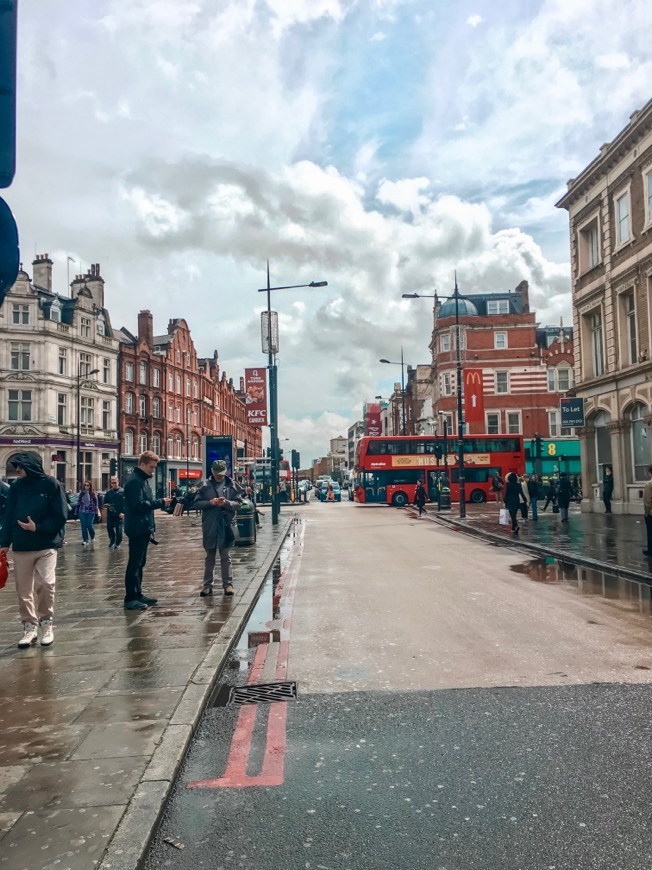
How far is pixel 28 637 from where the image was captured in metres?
6.77

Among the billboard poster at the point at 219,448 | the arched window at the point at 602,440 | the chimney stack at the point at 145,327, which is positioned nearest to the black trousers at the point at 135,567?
the billboard poster at the point at 219,448

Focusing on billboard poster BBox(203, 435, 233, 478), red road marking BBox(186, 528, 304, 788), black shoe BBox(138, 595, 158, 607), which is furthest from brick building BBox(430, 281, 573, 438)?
red road marking BBox(186, 528, 304, 788)

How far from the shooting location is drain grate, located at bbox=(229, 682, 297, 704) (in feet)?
16.9

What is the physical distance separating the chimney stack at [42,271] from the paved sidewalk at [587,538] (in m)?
36.0

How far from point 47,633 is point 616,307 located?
23.8m

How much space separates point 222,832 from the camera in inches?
126

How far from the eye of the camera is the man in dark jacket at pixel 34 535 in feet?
21.8

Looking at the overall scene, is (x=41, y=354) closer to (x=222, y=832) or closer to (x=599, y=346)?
(x=599, y=346)

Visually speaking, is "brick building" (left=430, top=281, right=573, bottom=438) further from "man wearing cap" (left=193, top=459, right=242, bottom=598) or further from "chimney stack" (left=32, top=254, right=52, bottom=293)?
"man wearing cap" (left=193, top=459, right=242, bottom=598)

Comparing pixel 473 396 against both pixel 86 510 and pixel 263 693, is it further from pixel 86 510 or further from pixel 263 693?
pixel 263 693

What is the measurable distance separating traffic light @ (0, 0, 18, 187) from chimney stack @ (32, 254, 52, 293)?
5046 centimetres

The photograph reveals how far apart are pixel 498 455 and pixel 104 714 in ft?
127

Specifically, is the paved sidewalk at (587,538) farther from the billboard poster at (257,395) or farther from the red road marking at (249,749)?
the billboard poster at (257,395)

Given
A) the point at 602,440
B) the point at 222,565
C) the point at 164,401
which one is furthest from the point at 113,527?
the point at 164,401
